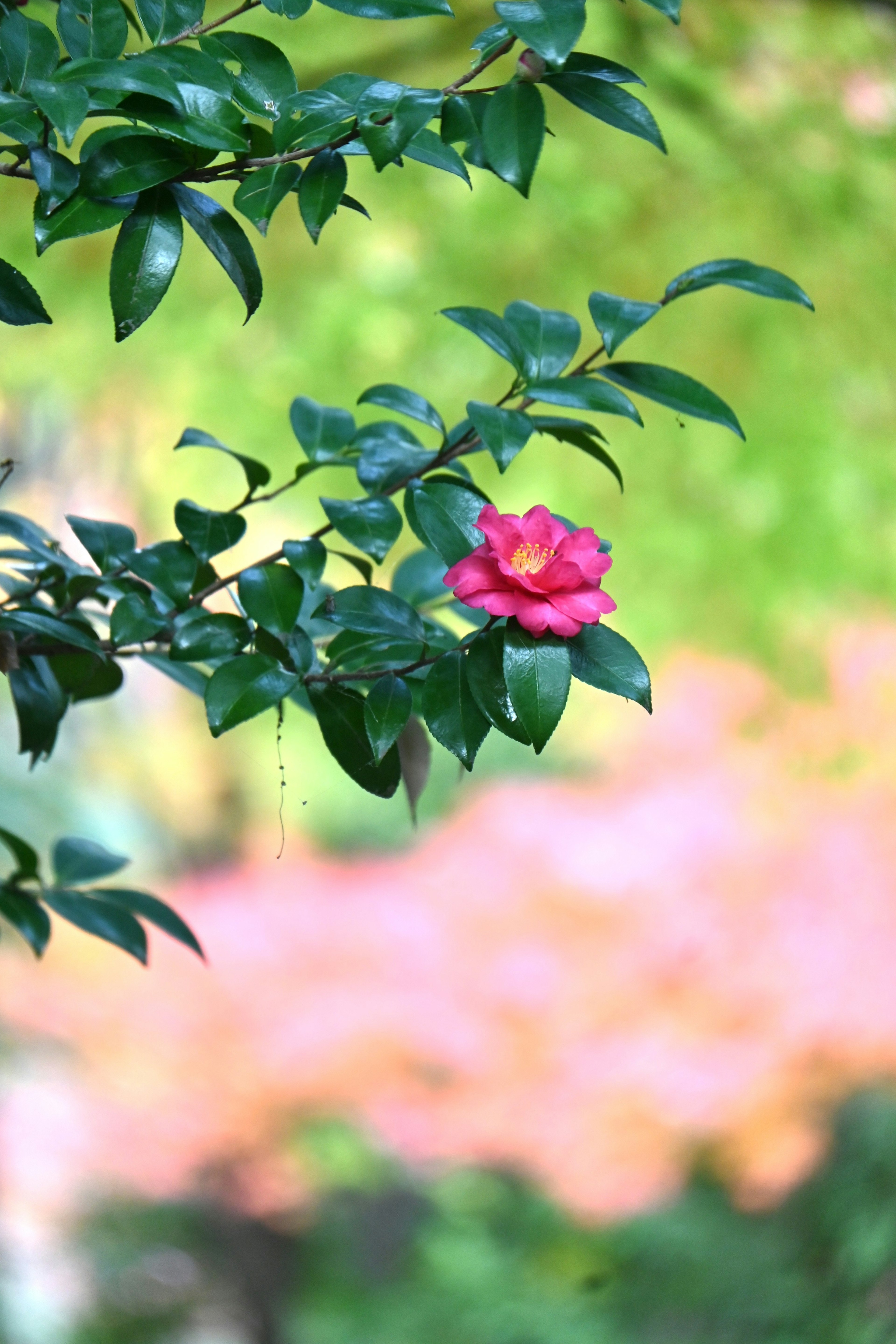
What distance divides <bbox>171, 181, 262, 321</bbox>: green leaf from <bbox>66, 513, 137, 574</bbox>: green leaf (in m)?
0.15

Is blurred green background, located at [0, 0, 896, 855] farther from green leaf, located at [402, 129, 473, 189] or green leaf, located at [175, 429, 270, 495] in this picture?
green leaf, located at [402, 129, 473, 189]

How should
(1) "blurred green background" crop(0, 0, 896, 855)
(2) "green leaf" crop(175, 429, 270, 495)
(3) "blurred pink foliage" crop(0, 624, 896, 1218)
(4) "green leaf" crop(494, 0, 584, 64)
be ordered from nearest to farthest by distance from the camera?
(4) "green leaf" crop(494, 0, 584, 64) < (2) "green leaf" crop(175, 429, 270, 495) < (1) "blurred green background" crop(0, 0, 896, 855) < (3) "blurred pink foliage" crop(0, 624, 896, 1218)

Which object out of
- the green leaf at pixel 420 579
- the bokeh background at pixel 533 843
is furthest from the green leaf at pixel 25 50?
the bokeh background at pixel 533 843

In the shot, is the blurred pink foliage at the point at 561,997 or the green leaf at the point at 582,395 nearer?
the green leaf at the point at 582,395

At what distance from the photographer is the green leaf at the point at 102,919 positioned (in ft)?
1.69

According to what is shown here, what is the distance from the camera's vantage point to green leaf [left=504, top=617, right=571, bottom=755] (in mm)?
304

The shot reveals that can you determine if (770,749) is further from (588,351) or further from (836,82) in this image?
(836,82)

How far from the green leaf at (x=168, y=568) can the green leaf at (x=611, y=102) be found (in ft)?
0.74

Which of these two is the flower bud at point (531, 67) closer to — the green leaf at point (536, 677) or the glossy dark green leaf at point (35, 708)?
the green leaf at point (536, 677)

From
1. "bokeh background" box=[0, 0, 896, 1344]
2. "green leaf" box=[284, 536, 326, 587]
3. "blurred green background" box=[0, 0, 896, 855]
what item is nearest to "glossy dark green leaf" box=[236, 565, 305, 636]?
"green leaf" box=[284, 536, 326, 587]

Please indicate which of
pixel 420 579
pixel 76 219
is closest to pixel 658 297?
pixel 420 579

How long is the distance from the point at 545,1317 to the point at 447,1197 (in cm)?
39

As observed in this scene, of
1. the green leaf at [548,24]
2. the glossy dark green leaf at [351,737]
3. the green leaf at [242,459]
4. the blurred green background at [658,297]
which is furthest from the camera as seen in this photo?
the blurred green background at [658,297]

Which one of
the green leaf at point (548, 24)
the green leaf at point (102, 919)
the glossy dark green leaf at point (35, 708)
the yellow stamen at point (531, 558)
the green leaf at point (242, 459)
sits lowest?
the green leaf at point (102, 919)
